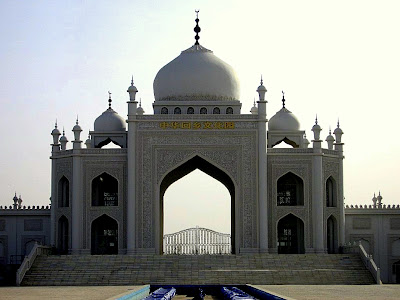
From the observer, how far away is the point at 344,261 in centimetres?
2366

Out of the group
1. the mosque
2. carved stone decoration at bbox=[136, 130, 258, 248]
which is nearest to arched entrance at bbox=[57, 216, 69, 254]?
the mosque

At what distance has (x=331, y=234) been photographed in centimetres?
2703

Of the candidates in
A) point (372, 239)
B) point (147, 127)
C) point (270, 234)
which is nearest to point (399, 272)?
point (372, 239)

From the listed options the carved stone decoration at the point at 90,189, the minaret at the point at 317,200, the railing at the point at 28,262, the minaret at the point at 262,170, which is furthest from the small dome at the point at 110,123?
the minaret at the point at 317,200

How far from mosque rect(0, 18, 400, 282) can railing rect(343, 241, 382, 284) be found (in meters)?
0.87

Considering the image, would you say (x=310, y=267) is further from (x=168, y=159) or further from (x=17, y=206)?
(x=17, y=206)

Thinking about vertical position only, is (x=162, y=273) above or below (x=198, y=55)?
below

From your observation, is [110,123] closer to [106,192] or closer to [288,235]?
[106,192]

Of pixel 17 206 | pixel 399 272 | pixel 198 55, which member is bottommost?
pixel 399 272

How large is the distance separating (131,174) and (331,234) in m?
6.12

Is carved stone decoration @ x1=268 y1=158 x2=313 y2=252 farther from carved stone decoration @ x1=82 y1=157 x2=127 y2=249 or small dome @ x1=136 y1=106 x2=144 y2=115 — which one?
carved stone decoration @ x1=82 y1=157 x2=127 y2=249

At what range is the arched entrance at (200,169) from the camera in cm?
2705

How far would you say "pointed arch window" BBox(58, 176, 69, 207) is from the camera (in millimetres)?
26891

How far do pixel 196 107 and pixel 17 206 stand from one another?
22.7ft
